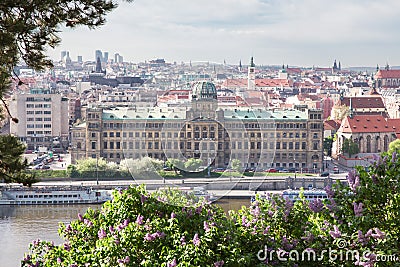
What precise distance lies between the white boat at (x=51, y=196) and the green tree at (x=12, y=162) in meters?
9.60

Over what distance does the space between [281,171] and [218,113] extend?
11242mm

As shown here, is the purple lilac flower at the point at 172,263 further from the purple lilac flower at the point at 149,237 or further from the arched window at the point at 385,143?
the arched window at the point at 385,143

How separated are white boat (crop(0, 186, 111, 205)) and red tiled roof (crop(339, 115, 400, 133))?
7.10m

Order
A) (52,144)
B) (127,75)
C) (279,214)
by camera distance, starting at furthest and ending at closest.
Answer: (127,75) → (52,144) → (279,214)

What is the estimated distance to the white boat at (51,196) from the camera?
12.1 metres

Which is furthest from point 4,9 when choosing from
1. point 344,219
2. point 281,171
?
point 281,171

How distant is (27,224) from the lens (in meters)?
9.95

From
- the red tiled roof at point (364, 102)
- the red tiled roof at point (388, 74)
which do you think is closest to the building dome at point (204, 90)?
the red tiled roof at point (364, 102)

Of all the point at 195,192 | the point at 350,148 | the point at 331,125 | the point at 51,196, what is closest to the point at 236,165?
the point at 195,192

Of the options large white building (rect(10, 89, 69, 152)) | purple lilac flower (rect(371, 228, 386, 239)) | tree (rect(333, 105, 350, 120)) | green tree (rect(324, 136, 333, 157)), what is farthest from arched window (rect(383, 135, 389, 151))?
purple lilac flower (rect(371, 228, 386, 239))

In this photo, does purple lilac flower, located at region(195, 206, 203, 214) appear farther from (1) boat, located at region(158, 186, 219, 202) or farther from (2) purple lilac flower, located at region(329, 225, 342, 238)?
(2) purple lilac flower, located at region(329, 225, 342, 238)

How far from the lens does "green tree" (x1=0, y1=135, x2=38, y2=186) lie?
8.66 ft

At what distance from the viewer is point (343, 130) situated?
17.8 metres

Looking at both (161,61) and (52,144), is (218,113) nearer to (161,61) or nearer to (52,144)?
(161,61)
